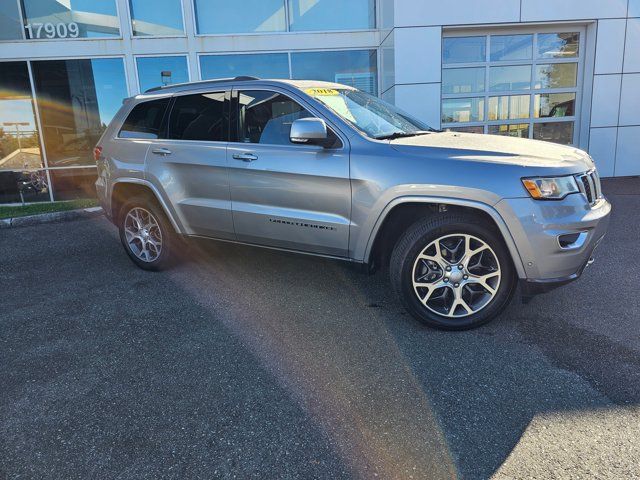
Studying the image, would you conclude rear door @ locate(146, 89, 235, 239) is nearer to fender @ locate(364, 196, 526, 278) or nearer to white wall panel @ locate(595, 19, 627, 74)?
fender @ locate(364, 196, 526, 278)

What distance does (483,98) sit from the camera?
33.4 feet

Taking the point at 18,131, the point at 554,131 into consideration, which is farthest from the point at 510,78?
the point at 18,131

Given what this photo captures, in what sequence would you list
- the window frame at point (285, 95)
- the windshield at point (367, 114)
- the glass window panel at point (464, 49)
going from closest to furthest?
the window frame at point (285, 95) < the windshield at point (367, 114) < the glass window panel at point (464, 49)

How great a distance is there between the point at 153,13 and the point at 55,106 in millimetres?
3021

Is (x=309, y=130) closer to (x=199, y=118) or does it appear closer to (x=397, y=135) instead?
(x=397, y=135)

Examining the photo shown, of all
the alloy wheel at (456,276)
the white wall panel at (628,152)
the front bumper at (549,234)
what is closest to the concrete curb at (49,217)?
the alloy wheel at (456,276)

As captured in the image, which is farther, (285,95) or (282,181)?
(285,95)

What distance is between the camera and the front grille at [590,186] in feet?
10.7

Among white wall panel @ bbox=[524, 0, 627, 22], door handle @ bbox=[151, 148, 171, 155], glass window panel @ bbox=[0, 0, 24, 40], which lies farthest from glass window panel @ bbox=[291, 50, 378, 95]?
door handle @ bbox=[151, 148, 171, 155]

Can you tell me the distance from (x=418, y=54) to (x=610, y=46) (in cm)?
396

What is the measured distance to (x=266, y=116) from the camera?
418 centimetres

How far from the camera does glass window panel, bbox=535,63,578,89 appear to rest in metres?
10.1

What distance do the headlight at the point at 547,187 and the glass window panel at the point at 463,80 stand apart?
7.55 metres

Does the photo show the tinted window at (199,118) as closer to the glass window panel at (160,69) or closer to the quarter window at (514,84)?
the glass window panel at (160,69)
